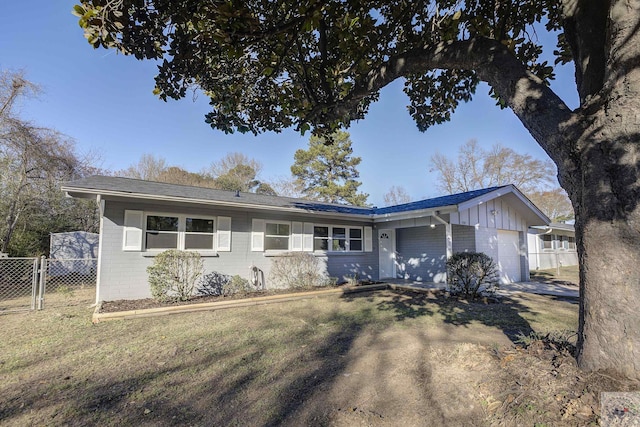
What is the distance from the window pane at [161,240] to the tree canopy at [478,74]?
4318 mm

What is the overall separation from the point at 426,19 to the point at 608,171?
449 cm

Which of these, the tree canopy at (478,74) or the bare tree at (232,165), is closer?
the tree canopy at (478,74)

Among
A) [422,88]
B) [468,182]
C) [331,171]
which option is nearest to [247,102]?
[422,88]

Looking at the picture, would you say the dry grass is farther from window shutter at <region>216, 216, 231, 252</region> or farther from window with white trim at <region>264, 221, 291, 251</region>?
window shutter at <region>216, 216, 231, 252</region>

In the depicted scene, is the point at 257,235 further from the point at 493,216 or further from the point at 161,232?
the point at 493,216

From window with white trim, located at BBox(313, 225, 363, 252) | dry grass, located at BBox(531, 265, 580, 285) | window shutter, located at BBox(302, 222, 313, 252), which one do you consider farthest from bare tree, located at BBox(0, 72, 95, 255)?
dry grass, located at BBox(531, 265, 580, 285)

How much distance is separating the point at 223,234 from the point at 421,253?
25.1 ft

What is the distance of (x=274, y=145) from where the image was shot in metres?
24.3

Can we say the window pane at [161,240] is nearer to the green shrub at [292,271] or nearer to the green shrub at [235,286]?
the green shrub at [235,286]

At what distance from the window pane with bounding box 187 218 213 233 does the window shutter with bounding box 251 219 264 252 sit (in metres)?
1.29

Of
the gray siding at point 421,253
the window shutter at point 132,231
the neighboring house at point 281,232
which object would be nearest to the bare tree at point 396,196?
the neighboring house at point 281,232

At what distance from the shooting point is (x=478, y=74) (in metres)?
3.65

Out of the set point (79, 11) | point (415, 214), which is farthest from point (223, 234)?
point (79, 11)

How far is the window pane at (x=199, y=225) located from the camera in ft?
28.8
